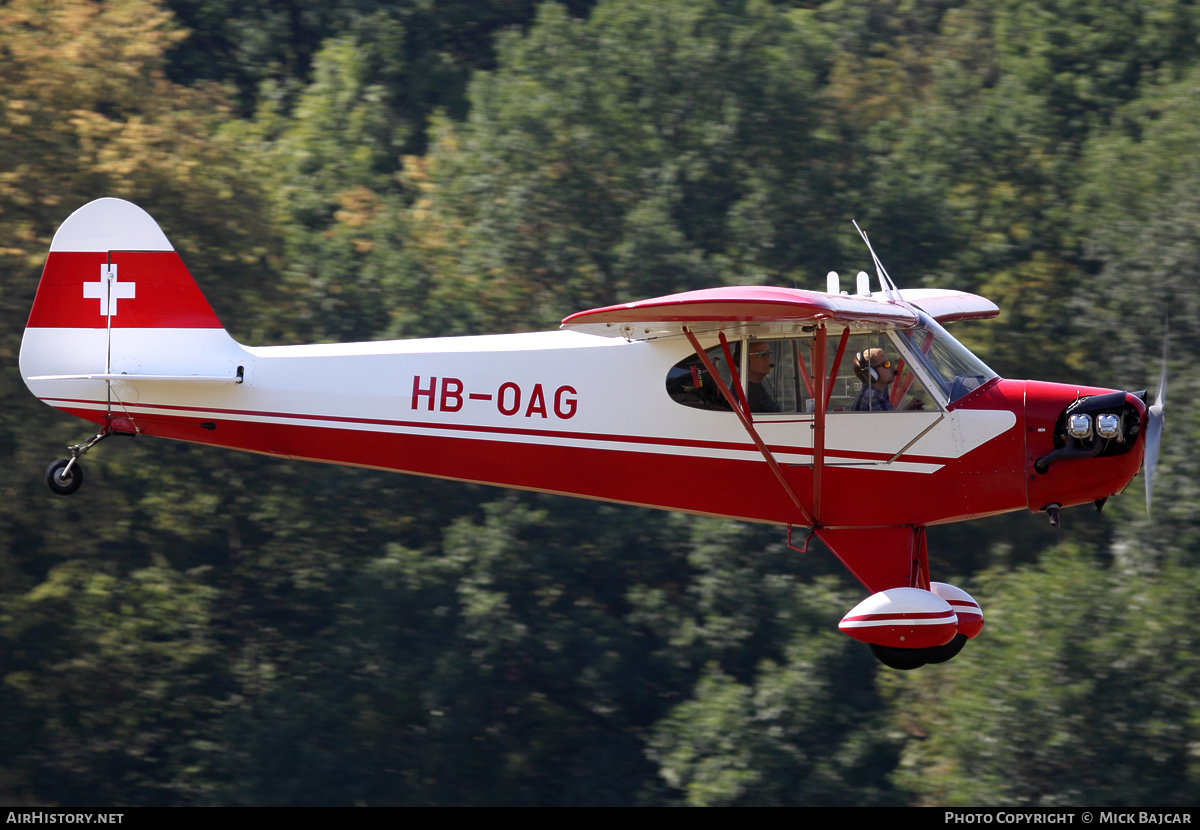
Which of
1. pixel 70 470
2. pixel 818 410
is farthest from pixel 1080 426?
pixel 70 470

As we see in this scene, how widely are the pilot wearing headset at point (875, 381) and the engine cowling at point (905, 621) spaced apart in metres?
1.20

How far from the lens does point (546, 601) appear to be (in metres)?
18.8

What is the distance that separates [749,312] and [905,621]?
2251 millimetres

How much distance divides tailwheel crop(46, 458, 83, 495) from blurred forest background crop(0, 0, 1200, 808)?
327 inches

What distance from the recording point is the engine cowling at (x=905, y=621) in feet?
28.2

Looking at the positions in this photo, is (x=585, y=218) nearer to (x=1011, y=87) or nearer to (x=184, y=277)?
(x=1011, y=87)

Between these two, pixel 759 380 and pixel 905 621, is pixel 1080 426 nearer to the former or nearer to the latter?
pixel 905 621

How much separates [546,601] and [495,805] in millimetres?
2907

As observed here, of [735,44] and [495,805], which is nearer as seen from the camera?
[495,805]

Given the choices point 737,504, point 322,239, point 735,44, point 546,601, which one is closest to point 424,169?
point 322,239

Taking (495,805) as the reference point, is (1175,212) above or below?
above

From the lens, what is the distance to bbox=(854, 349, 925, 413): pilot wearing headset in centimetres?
881

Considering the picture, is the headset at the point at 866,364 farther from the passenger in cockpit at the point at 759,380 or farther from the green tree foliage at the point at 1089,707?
the green tree foliage at the point at 1089,707


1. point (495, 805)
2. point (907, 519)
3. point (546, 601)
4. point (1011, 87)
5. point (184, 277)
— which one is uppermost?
point (1011, 87)
